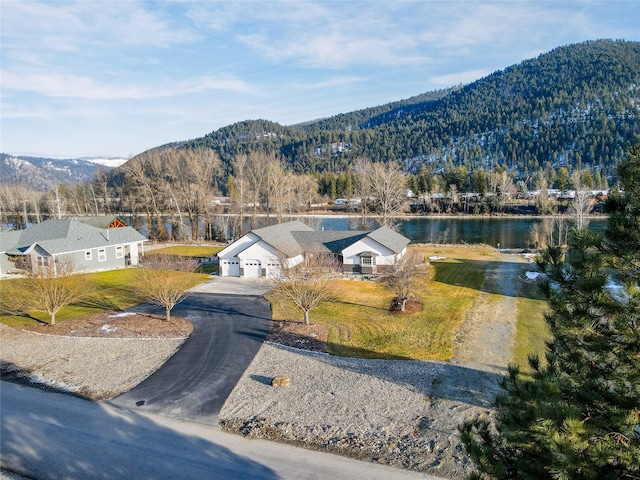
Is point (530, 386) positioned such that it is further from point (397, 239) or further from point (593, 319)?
point (397, 239)

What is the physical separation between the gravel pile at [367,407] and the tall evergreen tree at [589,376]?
6.09 metres

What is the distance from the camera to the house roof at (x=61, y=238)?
35.5m

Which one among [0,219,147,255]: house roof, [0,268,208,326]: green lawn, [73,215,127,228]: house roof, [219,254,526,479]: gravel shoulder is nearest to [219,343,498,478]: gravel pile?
[219,254,526,479]: gravel shoulder

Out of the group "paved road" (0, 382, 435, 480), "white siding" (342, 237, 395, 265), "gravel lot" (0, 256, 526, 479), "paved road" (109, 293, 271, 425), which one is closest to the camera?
"paved road" (0, 382, 435, 480)

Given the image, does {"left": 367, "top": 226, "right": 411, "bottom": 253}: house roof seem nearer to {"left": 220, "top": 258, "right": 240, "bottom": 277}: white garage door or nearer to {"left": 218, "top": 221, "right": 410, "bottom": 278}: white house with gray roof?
{"left": 218, "top": 221, "right": 410, "bottom": 278}: white house with gray roof

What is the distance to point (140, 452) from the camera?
1151cm

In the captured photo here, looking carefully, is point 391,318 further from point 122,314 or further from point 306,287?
point 122,314

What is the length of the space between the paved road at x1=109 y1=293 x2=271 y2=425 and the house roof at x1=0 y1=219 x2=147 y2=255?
48.9 ft

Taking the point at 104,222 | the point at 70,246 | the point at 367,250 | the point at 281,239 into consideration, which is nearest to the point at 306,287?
the point at 367,250

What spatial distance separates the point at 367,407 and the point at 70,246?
107 ft

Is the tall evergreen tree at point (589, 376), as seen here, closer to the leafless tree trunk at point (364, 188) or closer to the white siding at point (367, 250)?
the white siding at point (367, 250)

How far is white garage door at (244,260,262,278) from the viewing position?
3416 centimetres

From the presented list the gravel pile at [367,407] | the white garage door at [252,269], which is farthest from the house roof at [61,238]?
the gravel pile at [367,407]

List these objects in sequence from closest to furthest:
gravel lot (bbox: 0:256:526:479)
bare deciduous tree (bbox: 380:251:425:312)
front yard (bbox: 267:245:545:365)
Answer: gravel lot (bbox: 0:256:526:479), front yard (bbox: 267:245:545:365), bare deciduous tree (bbox: 380:251:425:312)
